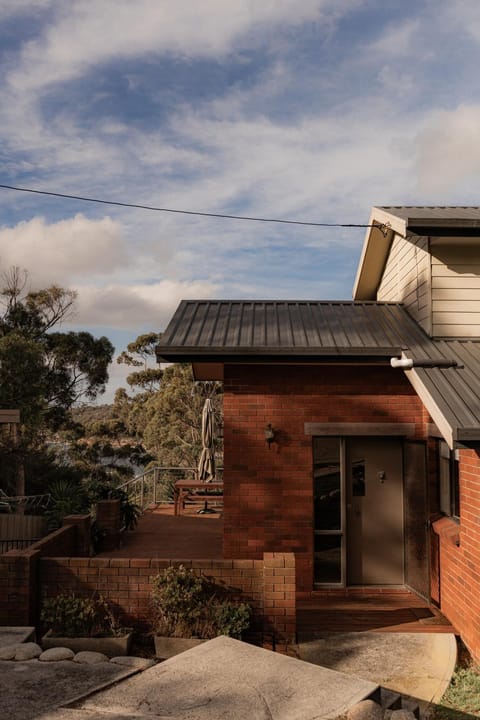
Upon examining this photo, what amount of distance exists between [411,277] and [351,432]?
309cm

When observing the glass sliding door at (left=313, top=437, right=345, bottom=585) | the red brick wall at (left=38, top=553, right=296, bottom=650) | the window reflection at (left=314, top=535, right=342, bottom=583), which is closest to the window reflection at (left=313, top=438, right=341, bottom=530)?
the glass sliding door at (left=313, top=437, right=345, bottom=585)

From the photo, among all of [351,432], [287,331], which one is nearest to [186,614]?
[351,432]

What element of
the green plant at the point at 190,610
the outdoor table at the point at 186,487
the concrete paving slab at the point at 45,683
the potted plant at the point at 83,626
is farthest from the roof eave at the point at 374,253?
the concrete paving slab at the point at 45,683

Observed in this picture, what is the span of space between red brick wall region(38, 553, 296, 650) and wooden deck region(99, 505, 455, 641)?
1.62 ft

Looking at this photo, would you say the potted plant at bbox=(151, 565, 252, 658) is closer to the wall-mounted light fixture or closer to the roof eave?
the wall-mounted light fixture

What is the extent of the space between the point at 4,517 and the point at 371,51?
420 inches

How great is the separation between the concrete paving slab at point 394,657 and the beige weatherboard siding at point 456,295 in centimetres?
417

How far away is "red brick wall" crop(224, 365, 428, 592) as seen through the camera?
7.81 meters

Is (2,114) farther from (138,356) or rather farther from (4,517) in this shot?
(138,356)

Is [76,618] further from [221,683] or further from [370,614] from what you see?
[370,614]

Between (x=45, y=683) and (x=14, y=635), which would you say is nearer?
(x=45, y=683)

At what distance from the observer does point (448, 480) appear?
7547 mm

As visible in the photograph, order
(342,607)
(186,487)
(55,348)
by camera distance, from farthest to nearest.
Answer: (55,348), (186,487), (342,607)

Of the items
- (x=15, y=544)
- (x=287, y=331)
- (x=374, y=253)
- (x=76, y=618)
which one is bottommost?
(x=76, y=618)
